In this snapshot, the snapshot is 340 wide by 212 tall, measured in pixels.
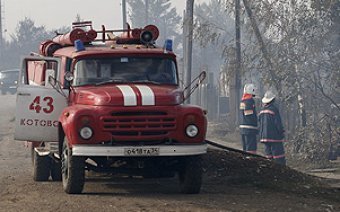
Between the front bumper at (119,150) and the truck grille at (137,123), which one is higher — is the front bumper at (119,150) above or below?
below

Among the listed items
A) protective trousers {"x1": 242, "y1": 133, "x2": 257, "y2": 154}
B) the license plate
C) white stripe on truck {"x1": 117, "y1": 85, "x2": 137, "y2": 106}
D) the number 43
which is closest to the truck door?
the number 43

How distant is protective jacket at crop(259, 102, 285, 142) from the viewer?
1669cm

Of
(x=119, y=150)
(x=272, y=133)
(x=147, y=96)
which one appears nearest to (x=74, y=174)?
(x=119, y=150)

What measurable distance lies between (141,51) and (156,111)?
59.0 inches

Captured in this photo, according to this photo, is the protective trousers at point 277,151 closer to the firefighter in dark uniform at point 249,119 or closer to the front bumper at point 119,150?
the firefighter in dark uniform at point 249,119

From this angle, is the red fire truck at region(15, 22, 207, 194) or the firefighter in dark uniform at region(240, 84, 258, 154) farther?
the firefighter in dark uniform at region(240, 84, 258, 154)

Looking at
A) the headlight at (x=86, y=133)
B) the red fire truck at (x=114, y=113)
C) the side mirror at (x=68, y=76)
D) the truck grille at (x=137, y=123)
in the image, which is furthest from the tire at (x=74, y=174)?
the side mirror at (x=68, y=76)

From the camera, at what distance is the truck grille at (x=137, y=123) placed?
970 centimetres

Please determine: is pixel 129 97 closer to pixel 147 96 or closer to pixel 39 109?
pixel 147 96

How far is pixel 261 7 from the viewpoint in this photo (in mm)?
22875

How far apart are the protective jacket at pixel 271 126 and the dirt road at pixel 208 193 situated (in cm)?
375

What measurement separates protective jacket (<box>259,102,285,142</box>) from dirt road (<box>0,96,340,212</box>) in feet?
12.3

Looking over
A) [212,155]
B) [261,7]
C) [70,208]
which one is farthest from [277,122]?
[70,208]

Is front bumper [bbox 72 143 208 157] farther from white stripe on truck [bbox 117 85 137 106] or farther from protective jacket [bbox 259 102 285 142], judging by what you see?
protective jacket [bbox 259 102 285 142]
